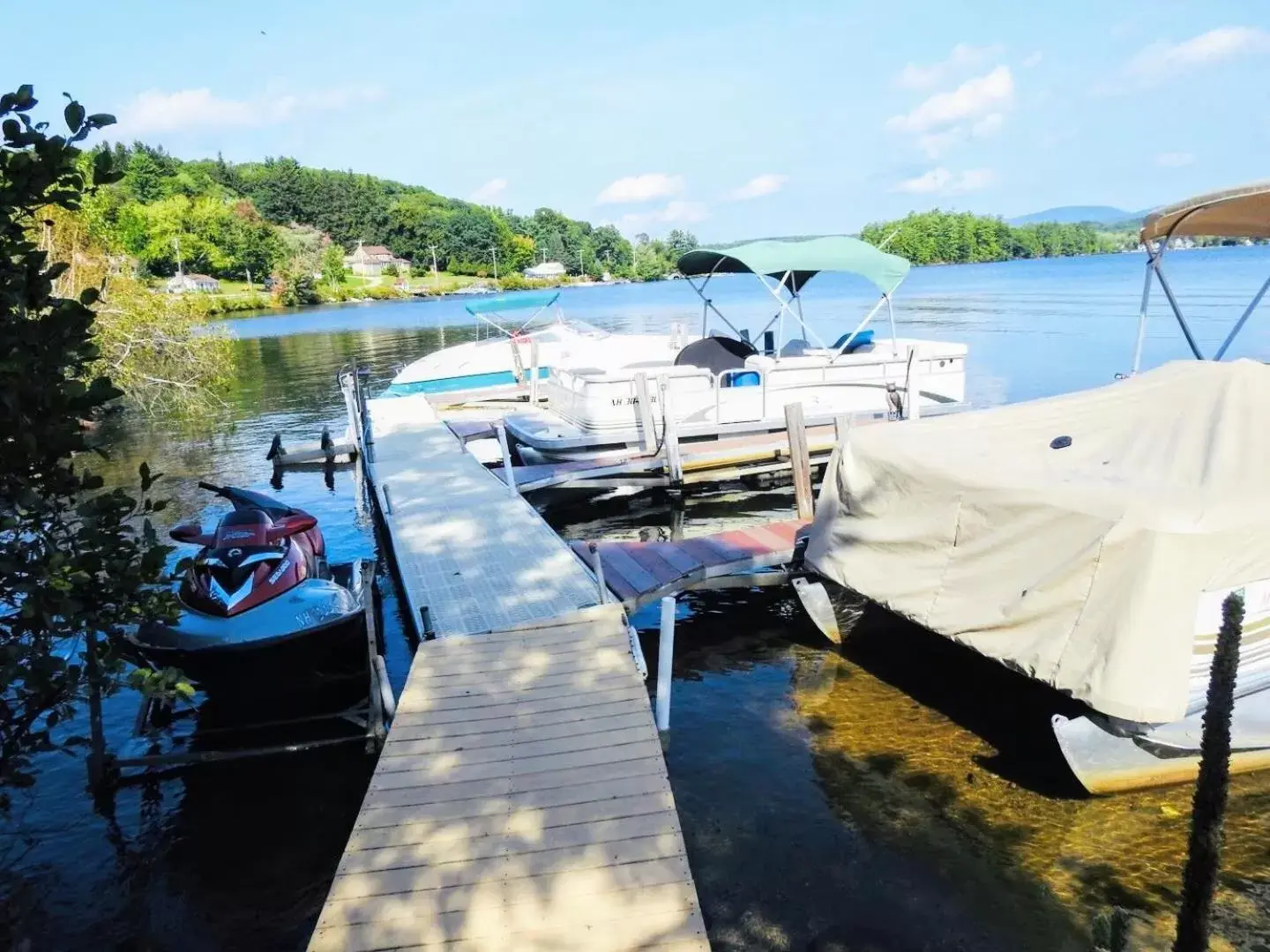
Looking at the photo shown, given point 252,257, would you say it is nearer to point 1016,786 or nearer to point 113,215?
point 113,215

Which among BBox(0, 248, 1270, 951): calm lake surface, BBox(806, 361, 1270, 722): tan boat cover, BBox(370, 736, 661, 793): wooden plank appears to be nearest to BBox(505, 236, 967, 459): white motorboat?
BBox(0, 248, 1270, 951): calm lake surface

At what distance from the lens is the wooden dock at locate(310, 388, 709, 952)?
13.0 feet

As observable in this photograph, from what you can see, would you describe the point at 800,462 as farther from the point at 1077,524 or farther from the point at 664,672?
the point at 1077,524

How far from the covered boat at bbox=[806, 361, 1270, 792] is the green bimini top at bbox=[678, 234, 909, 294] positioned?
25.9 ft

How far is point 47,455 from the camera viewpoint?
342 centimetres

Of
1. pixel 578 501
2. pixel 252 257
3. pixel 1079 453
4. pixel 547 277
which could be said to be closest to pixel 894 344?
pixel 578 501

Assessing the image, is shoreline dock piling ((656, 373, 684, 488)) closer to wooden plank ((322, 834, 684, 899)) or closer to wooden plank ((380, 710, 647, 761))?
wooden plank ((380, 710, 647, 761))

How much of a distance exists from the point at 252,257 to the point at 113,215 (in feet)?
60.3

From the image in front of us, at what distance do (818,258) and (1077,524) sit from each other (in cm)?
1052

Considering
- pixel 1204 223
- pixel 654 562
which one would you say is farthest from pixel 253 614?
pixel 1204 223

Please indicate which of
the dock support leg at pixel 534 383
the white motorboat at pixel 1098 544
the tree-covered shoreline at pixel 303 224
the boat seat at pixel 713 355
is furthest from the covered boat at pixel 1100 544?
the tree-covered shoreline at pixel 303 224

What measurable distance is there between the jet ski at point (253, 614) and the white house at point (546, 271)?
143 metres

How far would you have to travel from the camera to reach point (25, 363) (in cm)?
315

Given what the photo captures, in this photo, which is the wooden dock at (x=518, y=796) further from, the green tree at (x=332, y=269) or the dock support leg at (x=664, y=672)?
the green tree at (x=332, y=269)
